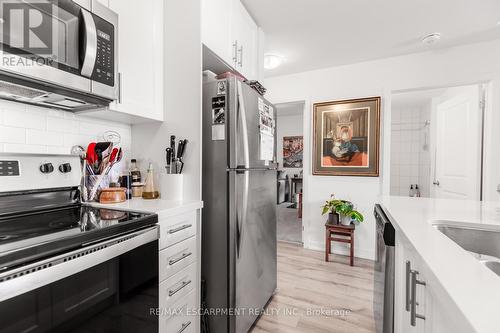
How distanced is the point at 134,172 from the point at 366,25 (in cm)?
238

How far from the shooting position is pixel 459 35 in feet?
7.60

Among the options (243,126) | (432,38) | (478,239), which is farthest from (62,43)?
(432,38)

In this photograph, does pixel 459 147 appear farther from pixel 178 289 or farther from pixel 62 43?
pixel 62 43

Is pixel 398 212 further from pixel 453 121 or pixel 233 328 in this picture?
pixel 453 121

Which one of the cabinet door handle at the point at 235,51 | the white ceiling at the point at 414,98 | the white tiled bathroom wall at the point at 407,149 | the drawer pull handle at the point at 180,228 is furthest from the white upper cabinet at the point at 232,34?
the white tiled bathroom wall at the point at 407,149

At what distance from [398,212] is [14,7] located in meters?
1.85

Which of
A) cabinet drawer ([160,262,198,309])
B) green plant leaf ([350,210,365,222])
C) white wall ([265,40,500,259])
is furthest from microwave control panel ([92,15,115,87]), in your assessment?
green plant leaf ([350,210,365,222])

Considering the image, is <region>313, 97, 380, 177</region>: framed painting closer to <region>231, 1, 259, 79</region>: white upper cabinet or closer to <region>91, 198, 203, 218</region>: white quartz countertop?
<region>231, 1, 259, 79</region>: white upper cabinet

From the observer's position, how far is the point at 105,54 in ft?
3.80

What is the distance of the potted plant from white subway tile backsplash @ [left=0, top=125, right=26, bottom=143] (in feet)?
9.03

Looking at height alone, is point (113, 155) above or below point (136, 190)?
above

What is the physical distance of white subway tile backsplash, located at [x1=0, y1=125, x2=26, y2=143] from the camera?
1.09 meters

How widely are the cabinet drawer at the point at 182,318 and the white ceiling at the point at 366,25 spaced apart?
2.19 m

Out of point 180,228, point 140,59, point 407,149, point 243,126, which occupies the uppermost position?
point 140,59
